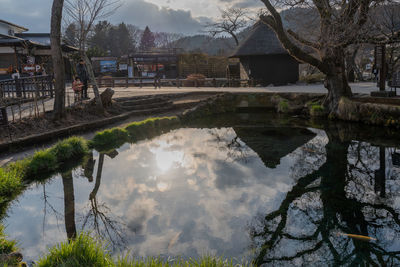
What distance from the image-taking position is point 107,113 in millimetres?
13828

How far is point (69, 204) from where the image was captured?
20.9 feet

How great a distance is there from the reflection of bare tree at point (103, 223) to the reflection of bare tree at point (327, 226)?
2070 mm

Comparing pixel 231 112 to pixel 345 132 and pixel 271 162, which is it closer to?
pixel 345 132

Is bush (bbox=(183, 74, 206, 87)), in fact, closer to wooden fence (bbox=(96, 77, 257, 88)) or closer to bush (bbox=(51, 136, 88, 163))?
wooden fence (bbox=(96, 77, 257, 88))

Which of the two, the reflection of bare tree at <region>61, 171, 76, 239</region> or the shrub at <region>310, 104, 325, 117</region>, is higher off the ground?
the shrub at <region>310, 104, 325, 117</region>

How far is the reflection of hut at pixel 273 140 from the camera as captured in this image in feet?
30.8

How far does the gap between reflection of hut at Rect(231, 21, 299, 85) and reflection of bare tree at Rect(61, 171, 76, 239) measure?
18.7 m

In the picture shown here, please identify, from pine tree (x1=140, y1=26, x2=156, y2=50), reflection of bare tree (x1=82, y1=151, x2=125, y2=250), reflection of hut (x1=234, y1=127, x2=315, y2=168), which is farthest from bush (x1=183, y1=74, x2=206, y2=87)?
pine tree (x1=140, y1=26, x2=156, y2=50)

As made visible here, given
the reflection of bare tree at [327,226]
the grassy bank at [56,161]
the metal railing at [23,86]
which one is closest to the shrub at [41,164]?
the grassy bank at [56,161]

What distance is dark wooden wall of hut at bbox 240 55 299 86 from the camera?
79.8 ft

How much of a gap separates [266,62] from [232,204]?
19626 millimetres

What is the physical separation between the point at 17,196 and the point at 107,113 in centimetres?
743

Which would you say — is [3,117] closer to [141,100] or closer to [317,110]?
[141,100]

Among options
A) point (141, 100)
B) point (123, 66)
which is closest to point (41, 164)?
point (141, 100)
